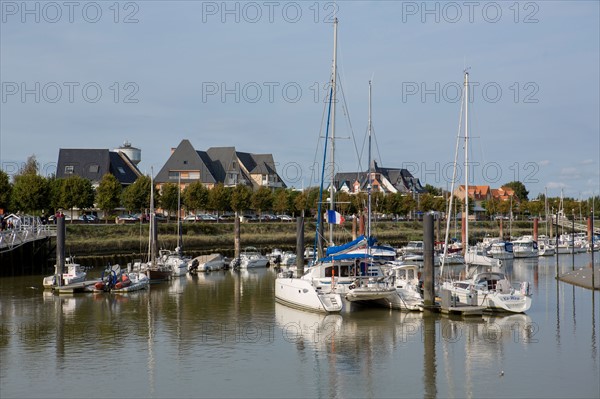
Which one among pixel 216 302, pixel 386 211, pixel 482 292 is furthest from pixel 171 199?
pixel 482 292

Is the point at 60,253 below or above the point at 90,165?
Answer: below

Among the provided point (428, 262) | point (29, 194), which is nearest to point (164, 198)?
point (29, 194)

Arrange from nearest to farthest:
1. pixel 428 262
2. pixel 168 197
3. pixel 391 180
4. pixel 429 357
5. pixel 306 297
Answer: pixel 429 357 < pixel 428 262 < pixel 306 297 < pixel 168 197 < pixel 391 180

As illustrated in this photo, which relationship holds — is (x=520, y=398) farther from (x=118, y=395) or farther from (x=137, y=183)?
(x=137, y=183)

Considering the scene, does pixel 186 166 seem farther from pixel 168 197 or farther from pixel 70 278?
pixel 70 278

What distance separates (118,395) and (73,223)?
60082 mm

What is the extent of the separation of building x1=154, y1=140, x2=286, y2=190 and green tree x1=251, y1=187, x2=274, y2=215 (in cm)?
730

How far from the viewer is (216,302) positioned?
46.7m

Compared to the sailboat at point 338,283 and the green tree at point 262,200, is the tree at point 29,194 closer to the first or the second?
the green tree at point 262,200

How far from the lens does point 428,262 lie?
38.6m

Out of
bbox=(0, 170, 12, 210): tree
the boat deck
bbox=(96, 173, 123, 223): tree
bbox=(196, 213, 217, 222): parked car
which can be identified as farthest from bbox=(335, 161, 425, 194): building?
the boat deck

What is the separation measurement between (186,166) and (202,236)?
3364cm

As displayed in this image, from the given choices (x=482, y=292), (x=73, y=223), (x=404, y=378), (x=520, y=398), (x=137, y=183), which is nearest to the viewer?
(x=520, y=398)

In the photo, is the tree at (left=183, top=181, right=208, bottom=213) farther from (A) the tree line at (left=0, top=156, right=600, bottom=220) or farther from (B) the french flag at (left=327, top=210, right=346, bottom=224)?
(B) the french flag at (left=327, top=210, right=346, bottom=224)
